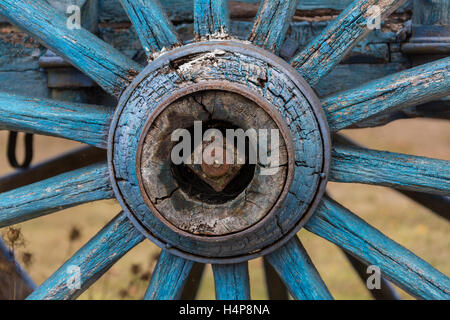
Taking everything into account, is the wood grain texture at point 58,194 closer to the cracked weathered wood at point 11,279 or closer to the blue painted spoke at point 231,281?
the blue painted spoke at point 231,281

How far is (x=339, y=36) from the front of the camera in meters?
1.24

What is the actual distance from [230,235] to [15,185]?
1.20 m

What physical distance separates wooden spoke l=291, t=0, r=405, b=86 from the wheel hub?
0.06m

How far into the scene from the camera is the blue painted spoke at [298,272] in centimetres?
129

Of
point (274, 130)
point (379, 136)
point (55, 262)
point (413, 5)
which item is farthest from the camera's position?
point (379, 136)

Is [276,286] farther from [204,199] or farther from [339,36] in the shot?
[339,36]

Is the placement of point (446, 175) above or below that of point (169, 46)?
below

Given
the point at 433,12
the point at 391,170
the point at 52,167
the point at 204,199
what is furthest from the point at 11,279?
the point at 433,12

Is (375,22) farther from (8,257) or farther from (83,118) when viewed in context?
(8,257)

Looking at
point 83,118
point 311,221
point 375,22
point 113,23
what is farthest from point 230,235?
point 113,23

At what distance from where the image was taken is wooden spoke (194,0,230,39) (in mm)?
1240

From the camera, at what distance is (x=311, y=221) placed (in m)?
1.29
